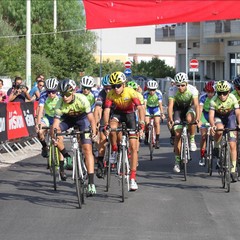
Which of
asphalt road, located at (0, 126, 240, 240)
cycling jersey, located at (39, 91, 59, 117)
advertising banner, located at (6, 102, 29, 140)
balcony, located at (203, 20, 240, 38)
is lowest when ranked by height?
asphalt road, located at (0, 126, 240, 240)

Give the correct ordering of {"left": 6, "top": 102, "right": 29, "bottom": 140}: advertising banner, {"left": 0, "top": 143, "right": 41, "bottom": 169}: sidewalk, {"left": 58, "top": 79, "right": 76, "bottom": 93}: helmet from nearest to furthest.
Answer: {"left": 58, "top": 79, "right": 76, "bottom": 93}: helmet, {"left": 0, "top": 143, "right": 41, "bottom": 169}: sidewalk, {"left": 6, "top": 102, "right": 29, "bottom": 140}: advertising banner

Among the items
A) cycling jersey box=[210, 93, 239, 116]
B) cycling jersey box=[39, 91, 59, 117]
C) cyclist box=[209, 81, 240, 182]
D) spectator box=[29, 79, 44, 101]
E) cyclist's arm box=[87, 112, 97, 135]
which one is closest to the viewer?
cyclist's arm box=[87, 112, 97, 135]

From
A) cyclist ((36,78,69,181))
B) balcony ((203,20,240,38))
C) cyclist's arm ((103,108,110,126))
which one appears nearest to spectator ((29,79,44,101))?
cyclist ((36,78,69,181))

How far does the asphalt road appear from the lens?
31.6 feet

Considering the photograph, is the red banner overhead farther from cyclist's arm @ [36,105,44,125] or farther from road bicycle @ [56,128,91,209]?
road bicycle @ [56,128,91,209]

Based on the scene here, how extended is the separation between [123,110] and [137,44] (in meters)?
104

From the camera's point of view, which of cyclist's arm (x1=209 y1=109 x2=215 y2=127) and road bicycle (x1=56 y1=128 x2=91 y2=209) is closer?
road bicycle (x1=56 y1=128 x2=91 y2=209)

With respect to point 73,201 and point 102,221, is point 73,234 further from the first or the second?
point 73,201

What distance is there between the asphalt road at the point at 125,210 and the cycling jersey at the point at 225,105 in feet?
4.20

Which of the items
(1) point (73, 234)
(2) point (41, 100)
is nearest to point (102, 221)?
(1) point (73, 234)

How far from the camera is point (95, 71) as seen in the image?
91.3 metres

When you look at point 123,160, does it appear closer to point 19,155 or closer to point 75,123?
point 75,123

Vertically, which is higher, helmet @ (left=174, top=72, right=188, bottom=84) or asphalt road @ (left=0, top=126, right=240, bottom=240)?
helmet @ (left=174, top=72, right=188, bottom=84)

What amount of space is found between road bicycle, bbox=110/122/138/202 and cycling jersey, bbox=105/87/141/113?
16.3 inches
